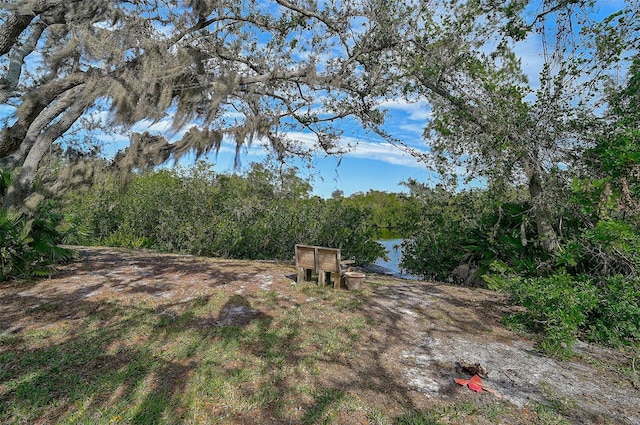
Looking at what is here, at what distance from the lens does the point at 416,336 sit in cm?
379

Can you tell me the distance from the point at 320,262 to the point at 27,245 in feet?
13.6

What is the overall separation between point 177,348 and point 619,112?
6.18 m

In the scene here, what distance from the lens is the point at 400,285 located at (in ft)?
20.0

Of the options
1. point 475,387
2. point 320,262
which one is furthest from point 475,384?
point 320,262

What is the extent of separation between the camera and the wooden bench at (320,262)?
17.3 ft

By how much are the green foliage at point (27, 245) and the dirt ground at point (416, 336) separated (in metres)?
0.28

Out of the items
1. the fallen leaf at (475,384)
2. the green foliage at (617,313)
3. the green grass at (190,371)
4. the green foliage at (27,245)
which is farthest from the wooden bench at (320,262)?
the green foliage at (27,245)

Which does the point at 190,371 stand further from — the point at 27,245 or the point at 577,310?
the point at 27,245

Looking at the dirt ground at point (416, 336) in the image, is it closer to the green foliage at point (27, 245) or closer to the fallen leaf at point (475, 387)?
the fallen leaf at point (475, 387)

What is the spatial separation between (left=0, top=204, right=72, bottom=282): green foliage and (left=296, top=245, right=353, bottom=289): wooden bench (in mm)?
3626

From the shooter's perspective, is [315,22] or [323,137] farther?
[323,137]

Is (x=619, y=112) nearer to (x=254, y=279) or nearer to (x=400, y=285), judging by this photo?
(x=400, y=285)

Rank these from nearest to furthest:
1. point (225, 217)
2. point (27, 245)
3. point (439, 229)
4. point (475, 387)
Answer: point (475, 387) < point (27, 245) < point (439, 229) < point (225, 217)

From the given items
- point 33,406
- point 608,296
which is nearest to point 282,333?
point 33,406
